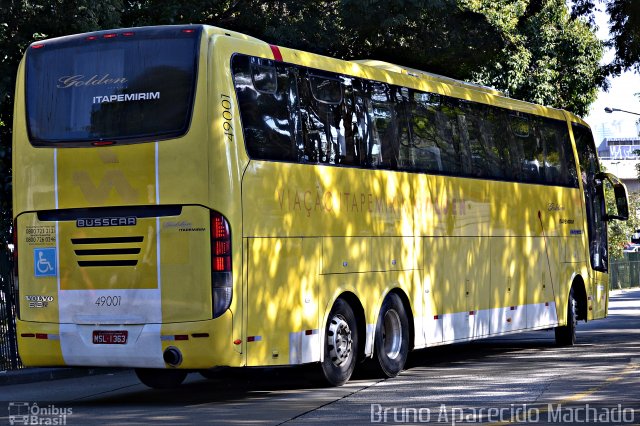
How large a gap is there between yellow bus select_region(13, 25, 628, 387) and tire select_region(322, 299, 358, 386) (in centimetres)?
3

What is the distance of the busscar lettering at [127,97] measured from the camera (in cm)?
1273

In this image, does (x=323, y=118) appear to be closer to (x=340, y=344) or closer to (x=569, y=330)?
(x=340, y=344)

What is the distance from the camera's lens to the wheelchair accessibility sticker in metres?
13.2

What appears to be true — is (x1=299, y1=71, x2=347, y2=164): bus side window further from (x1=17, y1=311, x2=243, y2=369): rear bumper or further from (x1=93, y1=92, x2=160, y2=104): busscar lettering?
(x1=17, y1=311, x2=243, y2=369): rear bumper

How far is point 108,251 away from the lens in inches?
507

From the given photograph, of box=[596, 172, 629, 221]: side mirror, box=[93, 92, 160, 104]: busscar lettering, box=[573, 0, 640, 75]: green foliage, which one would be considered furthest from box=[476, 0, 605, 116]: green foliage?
box=[93, 92, 160, 104]: busscar lettering

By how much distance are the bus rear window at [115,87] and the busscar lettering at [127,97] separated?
10mm

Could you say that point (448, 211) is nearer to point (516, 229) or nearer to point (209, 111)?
point (516, 229)

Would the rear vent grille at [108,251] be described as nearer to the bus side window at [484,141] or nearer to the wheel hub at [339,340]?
the wheel hub at [339,340]

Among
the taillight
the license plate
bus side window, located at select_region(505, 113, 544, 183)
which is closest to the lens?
the taillight

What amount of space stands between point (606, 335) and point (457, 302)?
750 cm

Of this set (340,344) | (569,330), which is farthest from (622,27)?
(340,344)

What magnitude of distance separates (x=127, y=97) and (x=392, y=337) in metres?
5.03

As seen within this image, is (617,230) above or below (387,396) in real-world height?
above
